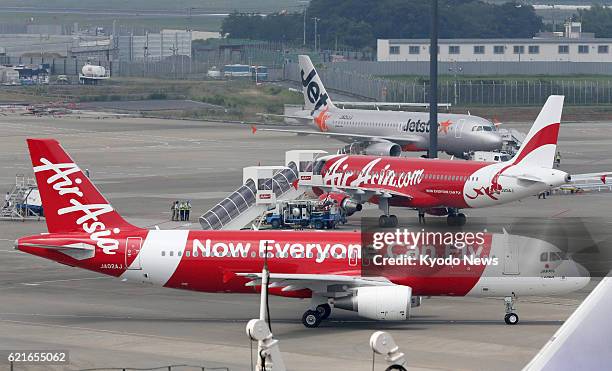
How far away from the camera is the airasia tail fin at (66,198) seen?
46.8 m

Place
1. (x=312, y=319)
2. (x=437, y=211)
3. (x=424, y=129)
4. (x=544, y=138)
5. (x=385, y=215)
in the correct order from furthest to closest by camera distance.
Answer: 1. (x=424, y=129)
2. (x=437, y=211)
3. (x=385, y=215)
4. (x=544, y=138)
5. (x=312, y=319)

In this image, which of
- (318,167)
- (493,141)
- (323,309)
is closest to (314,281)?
(323,309)

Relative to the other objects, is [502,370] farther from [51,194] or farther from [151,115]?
[151,115]

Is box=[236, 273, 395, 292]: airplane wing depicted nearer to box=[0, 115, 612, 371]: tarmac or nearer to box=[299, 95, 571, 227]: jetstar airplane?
box=[0, 115, 612, 371]: tarmac

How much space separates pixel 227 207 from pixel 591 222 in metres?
21.4

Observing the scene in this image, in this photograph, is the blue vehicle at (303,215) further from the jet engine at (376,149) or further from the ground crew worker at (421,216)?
the jet engine at (376,149)

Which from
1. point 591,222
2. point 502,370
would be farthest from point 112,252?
point 591,222

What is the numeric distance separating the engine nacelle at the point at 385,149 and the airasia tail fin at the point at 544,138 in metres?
33.0

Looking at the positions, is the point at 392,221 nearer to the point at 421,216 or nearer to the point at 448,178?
the point at 421,216

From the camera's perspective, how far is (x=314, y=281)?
43.9 m

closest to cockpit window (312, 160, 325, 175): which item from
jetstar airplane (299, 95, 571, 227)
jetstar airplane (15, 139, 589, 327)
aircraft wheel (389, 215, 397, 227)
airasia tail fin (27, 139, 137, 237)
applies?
jetstar airplane (299, 95, 571, 227)

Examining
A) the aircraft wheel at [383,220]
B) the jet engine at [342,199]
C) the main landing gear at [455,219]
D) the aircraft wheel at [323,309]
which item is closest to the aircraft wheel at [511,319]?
the aircraft wheel at [323,309]

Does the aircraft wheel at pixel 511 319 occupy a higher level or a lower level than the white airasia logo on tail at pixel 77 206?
lower

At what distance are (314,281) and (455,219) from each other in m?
24.5
